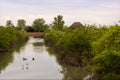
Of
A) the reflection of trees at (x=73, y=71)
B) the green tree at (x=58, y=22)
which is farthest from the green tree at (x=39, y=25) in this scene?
the reflection of trees at (x=73, y=71)

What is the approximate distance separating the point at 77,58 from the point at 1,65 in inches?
395

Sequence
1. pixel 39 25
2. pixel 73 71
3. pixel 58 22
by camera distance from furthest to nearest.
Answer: pixel 39 25 < pixel 58 22 < pixel 73 71

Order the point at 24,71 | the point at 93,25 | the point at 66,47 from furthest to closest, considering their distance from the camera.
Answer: the point at 93,25, the point at 66,47, the point at 24,71

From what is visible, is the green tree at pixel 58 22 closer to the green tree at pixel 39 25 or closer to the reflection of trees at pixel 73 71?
the green tree at pixel 39 25

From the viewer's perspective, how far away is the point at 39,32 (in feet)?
506

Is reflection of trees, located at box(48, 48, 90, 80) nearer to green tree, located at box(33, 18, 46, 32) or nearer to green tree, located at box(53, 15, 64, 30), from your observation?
green tree, located at box(53, 15, 64, 30)

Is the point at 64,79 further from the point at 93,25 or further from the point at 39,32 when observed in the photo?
the point at 39,32

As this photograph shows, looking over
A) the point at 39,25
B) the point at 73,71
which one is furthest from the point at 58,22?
the point at 73,71

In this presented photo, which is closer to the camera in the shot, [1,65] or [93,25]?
[1,65]

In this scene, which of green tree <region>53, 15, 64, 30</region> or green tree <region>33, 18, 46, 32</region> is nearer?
green tree <region>53, 15, 64, 30</region>

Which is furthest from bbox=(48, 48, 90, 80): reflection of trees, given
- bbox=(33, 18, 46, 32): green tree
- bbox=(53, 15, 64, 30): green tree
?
bbox=(33, 18, 46, 32): green tree

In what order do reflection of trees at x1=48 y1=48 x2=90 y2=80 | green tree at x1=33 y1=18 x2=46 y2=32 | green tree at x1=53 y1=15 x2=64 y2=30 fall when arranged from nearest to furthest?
1. reflection of trees at x1=48 y1=48 x2=90 y2=80
2. green tree at x1=53 y1=15 x2=64 y2=30
3. green tree at x1=33 y1=18 x2=46 y2=32

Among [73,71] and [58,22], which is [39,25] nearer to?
[58,22]

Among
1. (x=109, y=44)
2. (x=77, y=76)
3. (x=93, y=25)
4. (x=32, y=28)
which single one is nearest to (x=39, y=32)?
(x=32, y=28)
